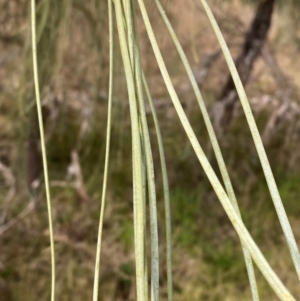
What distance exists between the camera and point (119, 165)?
3.64 feet

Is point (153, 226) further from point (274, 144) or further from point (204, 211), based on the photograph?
point (274, 144)

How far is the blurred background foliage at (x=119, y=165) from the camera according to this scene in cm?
83

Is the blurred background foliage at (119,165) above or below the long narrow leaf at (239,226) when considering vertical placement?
above

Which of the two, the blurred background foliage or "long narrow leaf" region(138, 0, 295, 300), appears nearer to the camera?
"long narrow leaf" region(138, 0, 295, 300)

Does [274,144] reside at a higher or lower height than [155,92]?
lower

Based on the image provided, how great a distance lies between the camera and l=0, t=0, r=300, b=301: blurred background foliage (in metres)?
0.83

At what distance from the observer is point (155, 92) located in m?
1.19

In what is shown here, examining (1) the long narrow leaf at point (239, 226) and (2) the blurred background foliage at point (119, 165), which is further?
(2) the blurred background foliage at point (119, 165)

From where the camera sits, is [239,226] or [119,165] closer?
[239,226]

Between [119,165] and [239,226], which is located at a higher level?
[119,165]

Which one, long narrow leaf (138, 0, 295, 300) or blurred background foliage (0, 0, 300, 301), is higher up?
blurred background foliage (0, 0, 300, 301)

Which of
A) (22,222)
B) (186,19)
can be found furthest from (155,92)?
(22,222)

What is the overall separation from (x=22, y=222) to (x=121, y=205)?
240 millimetres

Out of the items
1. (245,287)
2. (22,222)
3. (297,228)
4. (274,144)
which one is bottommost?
(245,287)
